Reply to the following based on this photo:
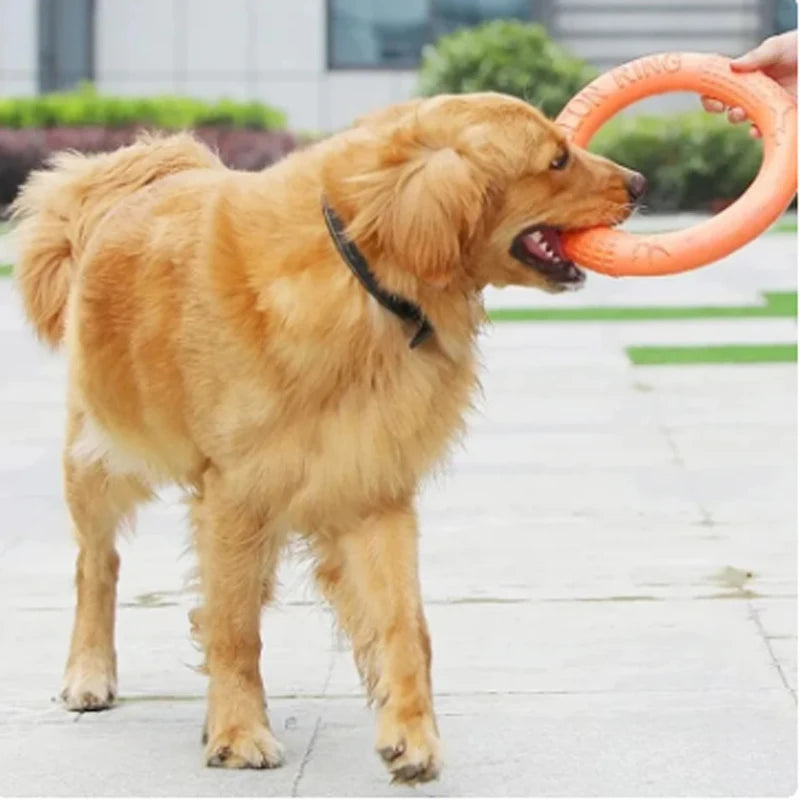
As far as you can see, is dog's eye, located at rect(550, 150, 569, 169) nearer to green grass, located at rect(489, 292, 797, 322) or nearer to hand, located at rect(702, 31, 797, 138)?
hand, located at rect(702, 31, 797, 138)

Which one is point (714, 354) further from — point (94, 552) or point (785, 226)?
point (785, 226)

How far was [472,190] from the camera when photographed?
18.2 ft

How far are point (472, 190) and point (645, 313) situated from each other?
1188cm

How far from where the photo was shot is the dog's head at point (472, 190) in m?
5.54

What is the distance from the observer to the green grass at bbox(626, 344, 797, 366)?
14.0 m

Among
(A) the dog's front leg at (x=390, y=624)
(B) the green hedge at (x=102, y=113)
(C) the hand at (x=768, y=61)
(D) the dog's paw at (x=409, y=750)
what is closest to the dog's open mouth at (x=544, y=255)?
(A) the dog's front leg at (x=390, y=624)

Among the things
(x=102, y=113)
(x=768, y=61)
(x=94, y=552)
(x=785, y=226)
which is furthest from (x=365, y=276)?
(x=102, y=113)

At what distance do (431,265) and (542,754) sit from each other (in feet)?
4.52

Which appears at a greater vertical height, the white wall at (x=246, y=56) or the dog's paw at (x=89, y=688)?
the dog's paw at (x=89, y=688)

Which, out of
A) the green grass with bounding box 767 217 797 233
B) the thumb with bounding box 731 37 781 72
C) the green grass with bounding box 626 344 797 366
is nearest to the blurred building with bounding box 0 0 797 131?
the green grass with bounding box 767 217 797 233

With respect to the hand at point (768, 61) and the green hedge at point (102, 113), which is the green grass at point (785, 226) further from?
Result: the hand at point (768, 61)

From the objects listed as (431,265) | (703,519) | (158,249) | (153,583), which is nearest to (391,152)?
(431,265)

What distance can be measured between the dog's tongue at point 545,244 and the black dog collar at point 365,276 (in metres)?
0.34

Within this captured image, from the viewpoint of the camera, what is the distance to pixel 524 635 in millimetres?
7148
